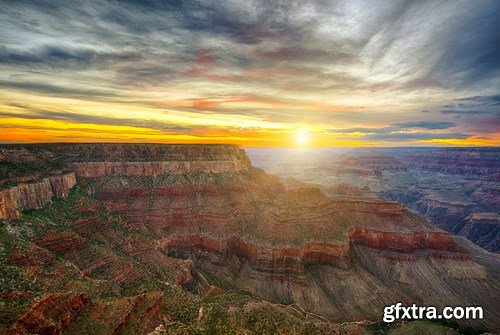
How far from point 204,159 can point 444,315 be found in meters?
84.2

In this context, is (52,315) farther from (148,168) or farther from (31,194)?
(148,168)

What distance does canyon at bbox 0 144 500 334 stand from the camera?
50219 mm

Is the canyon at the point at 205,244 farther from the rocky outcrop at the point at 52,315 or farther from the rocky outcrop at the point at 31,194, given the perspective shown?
the rocky outcrop at the point at 52,315

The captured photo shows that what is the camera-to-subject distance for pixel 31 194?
205 ft

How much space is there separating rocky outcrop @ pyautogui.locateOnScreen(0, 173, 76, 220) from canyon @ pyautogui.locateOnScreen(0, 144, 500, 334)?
0.29 metres

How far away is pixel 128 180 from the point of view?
9675cm

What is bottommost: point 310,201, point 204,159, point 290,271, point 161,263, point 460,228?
point 460,228

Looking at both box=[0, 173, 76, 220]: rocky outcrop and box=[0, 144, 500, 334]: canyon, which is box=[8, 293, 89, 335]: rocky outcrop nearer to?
box=[0, 144, 500, 334]: canyon

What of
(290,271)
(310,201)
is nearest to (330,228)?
(310,201)

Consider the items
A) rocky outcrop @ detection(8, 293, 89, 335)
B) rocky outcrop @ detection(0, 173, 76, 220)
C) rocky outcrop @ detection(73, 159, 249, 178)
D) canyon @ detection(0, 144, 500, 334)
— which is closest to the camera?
rocky outcrop @ detection(8, 293, 89, 335)

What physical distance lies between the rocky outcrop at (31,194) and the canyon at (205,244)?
0.94ft

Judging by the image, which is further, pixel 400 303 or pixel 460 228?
pixel 460 228

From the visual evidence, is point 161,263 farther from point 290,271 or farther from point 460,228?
point 460,228

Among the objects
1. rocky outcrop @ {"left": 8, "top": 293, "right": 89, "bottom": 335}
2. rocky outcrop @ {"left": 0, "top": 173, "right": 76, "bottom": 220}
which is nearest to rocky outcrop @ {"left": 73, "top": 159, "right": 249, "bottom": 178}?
rocky outcrop @ {"left": 0, "top": 173, "right": 76, "bottom": 220}
